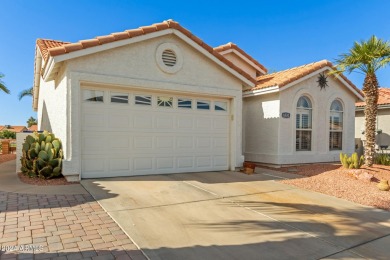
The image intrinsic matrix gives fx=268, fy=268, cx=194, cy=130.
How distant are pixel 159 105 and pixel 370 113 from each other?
28.6ft

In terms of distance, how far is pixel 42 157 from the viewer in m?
7.89

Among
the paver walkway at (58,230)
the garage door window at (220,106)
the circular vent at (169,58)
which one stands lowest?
the paver walkway at (58,230)

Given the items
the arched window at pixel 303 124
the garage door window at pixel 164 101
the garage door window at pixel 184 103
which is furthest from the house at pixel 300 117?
the garage door window at pixel 164 101

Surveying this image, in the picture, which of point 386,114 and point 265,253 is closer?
point 265,253

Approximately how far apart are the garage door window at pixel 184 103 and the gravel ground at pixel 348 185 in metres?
4.26

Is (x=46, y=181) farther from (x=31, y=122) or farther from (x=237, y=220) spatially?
(x=31, y=122)

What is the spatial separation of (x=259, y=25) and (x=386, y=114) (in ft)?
35.0

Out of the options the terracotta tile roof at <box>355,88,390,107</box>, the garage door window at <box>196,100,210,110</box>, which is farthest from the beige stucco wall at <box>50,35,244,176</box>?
the terracotta tile roof at <box>355,88,390,107</box>

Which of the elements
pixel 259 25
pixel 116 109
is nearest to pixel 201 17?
pixel 259 25

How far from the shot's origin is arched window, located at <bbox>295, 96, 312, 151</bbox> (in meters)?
12.8

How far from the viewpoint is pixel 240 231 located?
15.4 feet

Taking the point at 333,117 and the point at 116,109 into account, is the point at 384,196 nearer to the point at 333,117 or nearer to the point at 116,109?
the point at 333,117

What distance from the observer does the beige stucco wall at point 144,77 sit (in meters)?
7.76

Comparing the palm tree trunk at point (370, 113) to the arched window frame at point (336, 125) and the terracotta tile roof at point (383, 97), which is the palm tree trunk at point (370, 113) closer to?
the arched window frame at point (336, 125)
